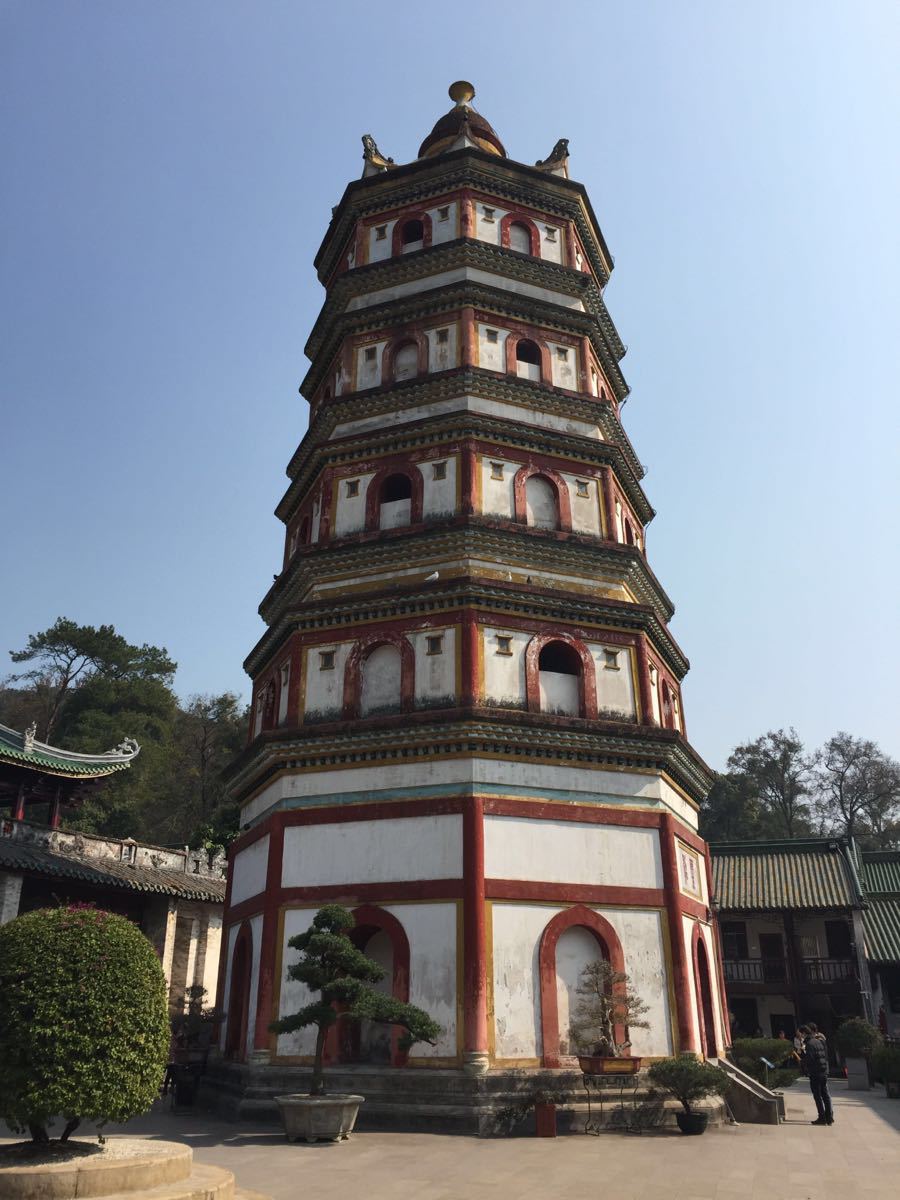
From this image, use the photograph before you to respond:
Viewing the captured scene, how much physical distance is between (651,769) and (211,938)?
1789 cm

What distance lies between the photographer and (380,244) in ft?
75.6

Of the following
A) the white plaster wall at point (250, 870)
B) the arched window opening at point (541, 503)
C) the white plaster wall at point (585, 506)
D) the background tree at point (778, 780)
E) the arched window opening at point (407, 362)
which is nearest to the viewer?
the white plaster wall at point (250, 870)

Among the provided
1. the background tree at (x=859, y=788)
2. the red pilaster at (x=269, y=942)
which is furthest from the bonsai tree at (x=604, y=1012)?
the background tree at (x=859, y=788)

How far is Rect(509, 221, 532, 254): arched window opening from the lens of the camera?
22.5 metres

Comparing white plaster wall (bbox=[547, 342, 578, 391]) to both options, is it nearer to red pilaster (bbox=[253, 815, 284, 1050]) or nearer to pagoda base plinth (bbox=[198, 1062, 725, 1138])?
red pilaster (bbox=[253, 815, 284, 1050])

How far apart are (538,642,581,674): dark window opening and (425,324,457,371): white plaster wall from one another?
6.81 meters

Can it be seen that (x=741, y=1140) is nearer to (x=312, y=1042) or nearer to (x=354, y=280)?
(x=312, y=1042)

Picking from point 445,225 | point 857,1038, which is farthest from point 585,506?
point 857,1038

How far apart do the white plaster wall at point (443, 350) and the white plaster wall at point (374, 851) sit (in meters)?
10.1

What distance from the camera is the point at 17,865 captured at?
22.2m

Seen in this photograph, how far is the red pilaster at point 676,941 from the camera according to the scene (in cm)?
1535

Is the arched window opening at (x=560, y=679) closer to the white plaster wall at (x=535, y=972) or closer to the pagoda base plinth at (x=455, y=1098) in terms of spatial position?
the white plaster wall at (x=535, y=972)

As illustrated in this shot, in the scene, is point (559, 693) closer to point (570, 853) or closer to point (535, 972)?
point (570, 853)

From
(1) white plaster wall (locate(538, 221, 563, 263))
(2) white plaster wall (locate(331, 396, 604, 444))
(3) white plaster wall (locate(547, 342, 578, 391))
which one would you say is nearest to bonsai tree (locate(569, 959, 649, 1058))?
(2) white plaster wall (locate(331, 396, 604, 444))
